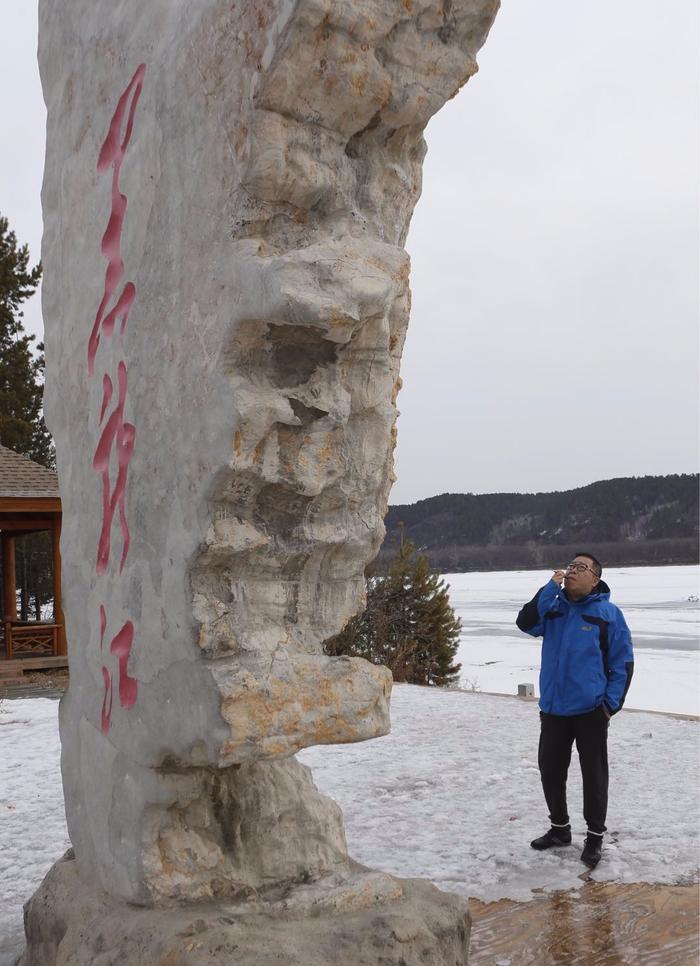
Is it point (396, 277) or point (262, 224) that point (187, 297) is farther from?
point (396, 277)

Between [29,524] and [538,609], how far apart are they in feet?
38.2

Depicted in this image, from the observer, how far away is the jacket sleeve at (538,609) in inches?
186

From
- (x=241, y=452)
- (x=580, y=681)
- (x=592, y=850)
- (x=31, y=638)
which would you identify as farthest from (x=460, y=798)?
(x=31, y=638)

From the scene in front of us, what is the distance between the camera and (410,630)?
12.9 meters

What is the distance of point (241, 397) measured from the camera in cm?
249

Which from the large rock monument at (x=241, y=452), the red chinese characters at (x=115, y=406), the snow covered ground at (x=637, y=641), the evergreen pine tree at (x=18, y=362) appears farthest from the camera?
the evergreen pine tree at (x=18, y=362)

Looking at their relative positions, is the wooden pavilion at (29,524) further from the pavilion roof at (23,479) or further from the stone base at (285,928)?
the stone base at (285,928)

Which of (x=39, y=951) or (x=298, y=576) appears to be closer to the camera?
(x=298, y=576)

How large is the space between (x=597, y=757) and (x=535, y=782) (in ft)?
5.60

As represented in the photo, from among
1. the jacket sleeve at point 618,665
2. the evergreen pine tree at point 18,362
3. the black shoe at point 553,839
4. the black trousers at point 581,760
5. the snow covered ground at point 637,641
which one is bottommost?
the snow covered ground at point 637,641

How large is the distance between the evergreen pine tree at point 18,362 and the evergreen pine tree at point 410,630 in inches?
411

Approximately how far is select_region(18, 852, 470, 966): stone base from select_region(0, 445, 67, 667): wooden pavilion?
1030 cm

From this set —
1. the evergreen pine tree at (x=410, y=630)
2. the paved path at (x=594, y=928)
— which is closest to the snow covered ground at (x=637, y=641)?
the evergreen pine tree at (x=410, y=630)

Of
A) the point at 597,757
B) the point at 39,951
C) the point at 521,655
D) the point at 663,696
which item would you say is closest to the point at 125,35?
the point at 39,951
